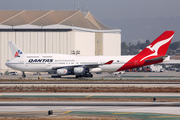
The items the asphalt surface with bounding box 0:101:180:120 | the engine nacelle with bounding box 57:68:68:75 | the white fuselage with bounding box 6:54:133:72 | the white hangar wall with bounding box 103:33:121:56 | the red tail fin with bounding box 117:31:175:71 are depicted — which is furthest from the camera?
the white hangar wall with bounding box 103:33:121:56

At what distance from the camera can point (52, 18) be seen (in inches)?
4532

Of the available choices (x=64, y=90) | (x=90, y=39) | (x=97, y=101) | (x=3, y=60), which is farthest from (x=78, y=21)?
(x=97, y=101)

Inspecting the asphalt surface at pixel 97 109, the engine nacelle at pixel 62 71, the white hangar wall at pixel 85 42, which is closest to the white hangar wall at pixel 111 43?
the white hangar wall at pixel 85 42

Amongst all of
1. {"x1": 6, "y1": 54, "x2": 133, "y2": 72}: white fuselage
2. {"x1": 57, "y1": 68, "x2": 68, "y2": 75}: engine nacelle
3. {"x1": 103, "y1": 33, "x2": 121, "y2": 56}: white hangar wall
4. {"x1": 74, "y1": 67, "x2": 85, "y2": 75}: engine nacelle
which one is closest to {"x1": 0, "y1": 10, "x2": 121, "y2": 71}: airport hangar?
{"x1": 103, "y1": 33, "x2": 121, "y2": 56}: white hangar wall

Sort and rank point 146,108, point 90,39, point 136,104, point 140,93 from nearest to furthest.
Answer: point 146,108 → point 136,104 → point 140,93 → point 90,39

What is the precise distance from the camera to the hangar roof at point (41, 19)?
107m

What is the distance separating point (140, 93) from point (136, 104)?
7877 mm

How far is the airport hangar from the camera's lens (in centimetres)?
10441

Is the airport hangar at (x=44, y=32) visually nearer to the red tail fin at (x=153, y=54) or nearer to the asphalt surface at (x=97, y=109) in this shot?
the red tail fin at (x=153, y=54)

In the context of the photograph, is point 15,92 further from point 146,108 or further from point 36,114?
point 146,108

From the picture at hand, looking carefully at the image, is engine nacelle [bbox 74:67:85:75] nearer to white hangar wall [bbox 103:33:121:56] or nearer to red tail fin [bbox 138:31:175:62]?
red tail fin [bbox 138:31:175:62]

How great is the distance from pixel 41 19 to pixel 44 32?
32.8ft

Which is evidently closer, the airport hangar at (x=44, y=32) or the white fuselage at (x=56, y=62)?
the white fuselage at (x=56, y=62)

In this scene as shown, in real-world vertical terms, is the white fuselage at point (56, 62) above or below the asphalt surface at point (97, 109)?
above
